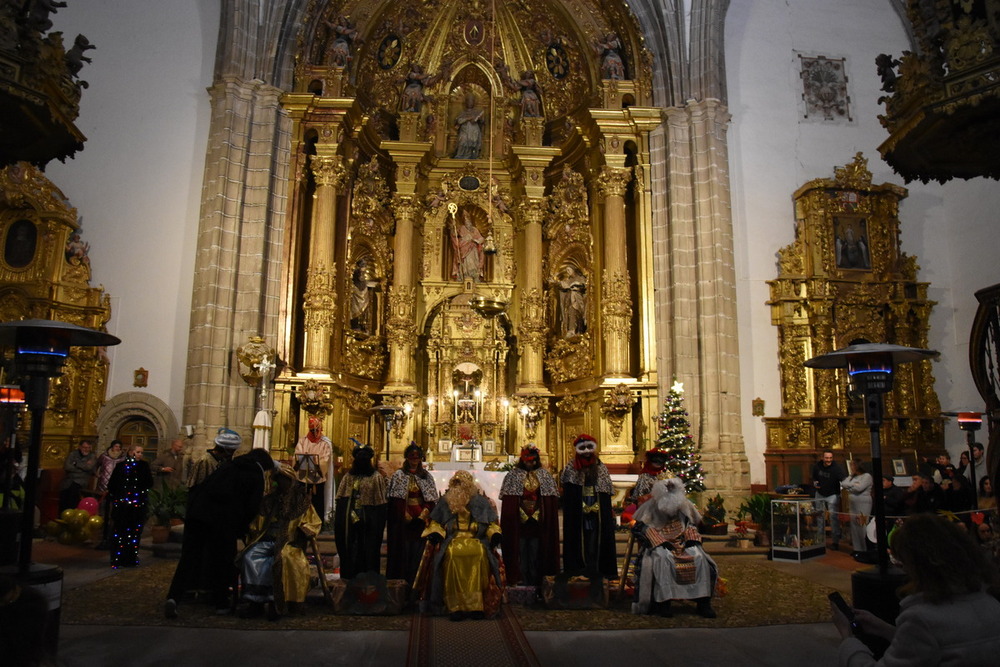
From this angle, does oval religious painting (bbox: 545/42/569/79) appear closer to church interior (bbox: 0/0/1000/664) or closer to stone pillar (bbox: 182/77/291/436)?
church interior (bbox: 0/0/1000/664)

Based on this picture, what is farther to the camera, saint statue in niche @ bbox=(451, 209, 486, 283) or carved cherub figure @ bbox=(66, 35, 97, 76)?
saint statue in niche @ bbox=(451, 209, 486, 283)

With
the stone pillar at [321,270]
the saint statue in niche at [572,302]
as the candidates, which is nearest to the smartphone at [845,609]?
the stone pillar at [321,270]

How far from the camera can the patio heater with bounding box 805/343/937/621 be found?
5.41 m

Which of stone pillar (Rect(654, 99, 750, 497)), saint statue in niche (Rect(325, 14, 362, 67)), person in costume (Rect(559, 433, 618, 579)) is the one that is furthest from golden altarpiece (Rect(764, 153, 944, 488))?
saint statue in niche (Rect(325, 14, 362, 67))

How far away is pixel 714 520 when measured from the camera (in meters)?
12.9

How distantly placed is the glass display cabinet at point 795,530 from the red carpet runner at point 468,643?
17.8 ft

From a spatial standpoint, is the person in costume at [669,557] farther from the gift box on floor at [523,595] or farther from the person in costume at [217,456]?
the person in costume at [217,456]

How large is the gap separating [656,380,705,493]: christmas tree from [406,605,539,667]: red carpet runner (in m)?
7.13

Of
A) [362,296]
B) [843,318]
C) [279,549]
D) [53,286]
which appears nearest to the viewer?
[279,549]

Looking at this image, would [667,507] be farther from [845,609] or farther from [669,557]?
[845,609]

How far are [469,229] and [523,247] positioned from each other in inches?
61.4

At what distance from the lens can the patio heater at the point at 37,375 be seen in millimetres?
5461

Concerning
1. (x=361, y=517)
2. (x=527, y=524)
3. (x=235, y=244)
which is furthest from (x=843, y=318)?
(x=235, y=244)

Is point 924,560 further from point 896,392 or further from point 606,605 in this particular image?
point 896,392
